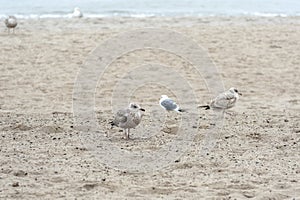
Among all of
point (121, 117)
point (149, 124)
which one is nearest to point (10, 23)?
Answer: point (149, 124)

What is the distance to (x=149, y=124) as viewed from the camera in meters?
8.91

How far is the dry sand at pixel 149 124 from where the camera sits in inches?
238

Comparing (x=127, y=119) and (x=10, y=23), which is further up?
(x=10, y=23)

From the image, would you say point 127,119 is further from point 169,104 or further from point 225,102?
point 225,102

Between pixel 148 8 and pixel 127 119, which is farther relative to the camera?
pixel 148 8

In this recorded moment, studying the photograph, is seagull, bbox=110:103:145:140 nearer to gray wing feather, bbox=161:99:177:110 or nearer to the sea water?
gray wing feather, bbox=161:99:177:110

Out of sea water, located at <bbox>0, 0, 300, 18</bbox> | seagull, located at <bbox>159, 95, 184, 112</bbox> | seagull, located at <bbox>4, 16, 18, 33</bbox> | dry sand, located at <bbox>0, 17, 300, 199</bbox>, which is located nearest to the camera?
dry sand, located at <bbox>0, 17, 300, 199</bbox>

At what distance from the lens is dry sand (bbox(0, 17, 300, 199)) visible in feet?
19.8

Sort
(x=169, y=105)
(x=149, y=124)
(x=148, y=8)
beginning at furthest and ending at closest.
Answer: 1. (x=148, y=8)
2. (x=169, y=105)
3. (x=149, y=124)

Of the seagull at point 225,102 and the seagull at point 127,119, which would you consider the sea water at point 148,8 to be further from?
the seagull at point 127,119

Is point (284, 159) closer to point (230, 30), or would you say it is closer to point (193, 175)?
point (193, 175)

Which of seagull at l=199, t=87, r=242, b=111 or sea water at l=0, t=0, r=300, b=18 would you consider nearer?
seagull at l=199, t=87, r=242, b=111

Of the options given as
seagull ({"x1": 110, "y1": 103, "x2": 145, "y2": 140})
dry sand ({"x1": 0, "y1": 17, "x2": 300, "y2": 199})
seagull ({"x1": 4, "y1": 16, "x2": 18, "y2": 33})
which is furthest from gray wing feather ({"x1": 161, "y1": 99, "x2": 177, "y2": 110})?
seagull ({"x1": 4, "y1": 16, "x2": 18, "y2": 33})

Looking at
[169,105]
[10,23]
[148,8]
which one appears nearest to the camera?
[169,105]
